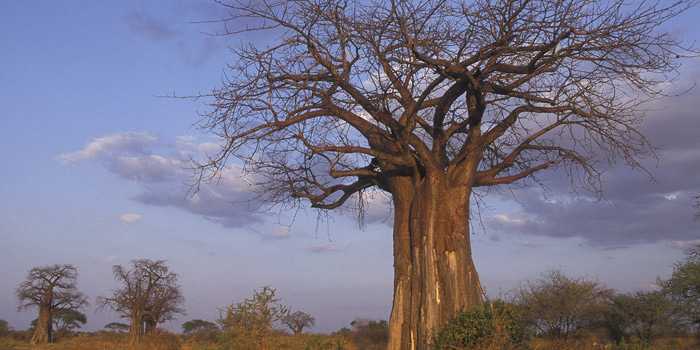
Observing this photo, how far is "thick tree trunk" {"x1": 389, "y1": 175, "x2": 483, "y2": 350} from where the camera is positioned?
9609mm

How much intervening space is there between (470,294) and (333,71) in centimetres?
368

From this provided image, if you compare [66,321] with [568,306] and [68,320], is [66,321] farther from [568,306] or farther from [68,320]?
[568,306]

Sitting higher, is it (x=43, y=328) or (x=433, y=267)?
(x=433, y=267)

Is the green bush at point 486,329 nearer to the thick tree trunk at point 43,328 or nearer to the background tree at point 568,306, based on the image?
the background tree at point 568,306

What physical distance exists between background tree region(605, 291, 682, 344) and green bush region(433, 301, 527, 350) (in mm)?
14657

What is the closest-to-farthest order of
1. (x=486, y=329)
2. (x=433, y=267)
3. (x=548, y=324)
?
(x=486, y=329) → (x=433, y=267) → (x=548, y=324)

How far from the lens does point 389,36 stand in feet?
28.5

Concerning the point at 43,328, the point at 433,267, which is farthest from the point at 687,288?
the point at 43,328

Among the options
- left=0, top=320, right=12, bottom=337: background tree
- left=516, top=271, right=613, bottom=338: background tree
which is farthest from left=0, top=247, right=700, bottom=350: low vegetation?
left=0, top=320, right=12, bottom=337: background tree

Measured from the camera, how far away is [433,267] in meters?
9.82

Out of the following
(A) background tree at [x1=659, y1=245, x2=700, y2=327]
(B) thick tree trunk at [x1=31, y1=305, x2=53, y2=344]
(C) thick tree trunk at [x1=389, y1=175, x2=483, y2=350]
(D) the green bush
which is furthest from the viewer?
(B) thick tree trunk at [x1=31, y1=305, x2=53, y2=344]

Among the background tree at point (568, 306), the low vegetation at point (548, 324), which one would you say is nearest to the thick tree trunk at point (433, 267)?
the low vegetation at point (548, 324)

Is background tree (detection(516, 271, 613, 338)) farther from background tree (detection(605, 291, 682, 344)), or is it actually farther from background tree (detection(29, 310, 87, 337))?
background tree (detection(29, 310, 87, 337))

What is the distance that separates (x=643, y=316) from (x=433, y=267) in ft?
48.6
